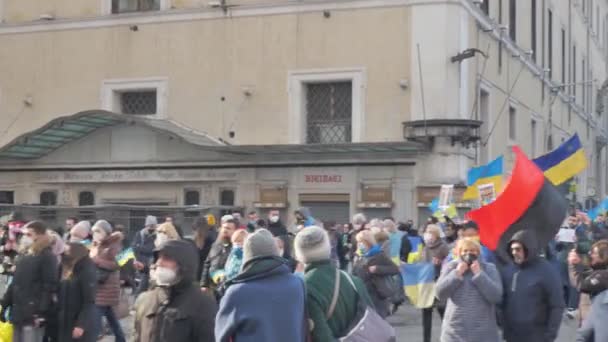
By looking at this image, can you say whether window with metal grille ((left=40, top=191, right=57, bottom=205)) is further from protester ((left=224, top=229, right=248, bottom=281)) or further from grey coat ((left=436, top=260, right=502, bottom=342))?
grey coat ((left=436, top=260, right=502, bottom=342))

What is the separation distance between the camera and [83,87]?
94.5 ft

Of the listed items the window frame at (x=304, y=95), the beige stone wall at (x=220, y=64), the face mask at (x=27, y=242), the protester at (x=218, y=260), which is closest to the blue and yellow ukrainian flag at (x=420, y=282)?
the protester at (x=218, y=260)

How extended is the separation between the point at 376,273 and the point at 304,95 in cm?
1569

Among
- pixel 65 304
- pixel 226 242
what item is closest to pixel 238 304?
pixel 65 304

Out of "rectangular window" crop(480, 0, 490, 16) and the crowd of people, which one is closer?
the crowd of people

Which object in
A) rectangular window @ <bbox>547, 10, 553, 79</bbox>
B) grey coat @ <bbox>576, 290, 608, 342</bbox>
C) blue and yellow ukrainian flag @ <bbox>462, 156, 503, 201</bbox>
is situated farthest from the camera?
rectangular window @ <bbox>547, 10, 553, 79</bbox>

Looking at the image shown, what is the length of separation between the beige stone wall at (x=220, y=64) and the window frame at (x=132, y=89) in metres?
0.17

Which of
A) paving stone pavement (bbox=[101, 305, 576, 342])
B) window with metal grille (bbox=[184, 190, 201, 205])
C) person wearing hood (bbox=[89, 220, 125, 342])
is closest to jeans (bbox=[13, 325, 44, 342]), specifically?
person wearing hood (bbox=[89, 220, 125, 342])

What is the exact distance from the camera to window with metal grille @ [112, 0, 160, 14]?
28359 millimetres

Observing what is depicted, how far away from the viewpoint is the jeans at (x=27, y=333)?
383 inches

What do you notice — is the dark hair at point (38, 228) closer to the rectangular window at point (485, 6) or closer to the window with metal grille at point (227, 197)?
the window with metal grille at point (227, 197)

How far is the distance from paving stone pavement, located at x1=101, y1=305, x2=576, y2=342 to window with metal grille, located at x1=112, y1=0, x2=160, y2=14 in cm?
1424

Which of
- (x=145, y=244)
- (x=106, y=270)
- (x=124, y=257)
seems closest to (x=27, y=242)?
(x=106, y=270)

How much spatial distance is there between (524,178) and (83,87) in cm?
2014
